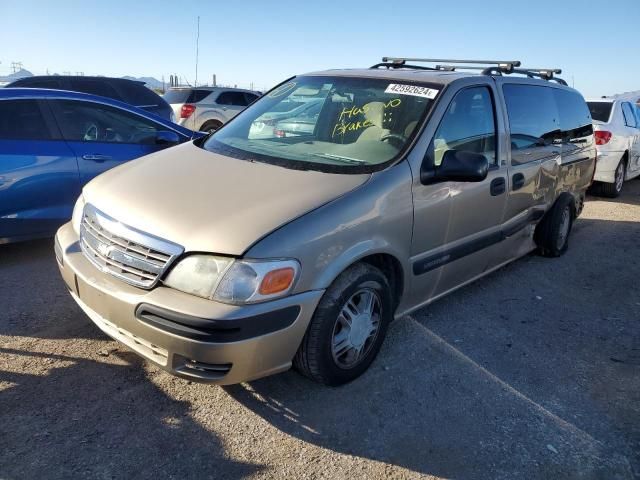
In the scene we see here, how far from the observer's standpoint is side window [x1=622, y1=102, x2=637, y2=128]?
Result: 907 cm

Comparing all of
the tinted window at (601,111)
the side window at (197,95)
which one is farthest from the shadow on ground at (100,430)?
the side window at (197,95)

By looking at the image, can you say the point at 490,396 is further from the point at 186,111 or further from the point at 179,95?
the point at 179,95

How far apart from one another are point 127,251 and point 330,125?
166 centimetres

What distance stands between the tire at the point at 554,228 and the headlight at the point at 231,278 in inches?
135

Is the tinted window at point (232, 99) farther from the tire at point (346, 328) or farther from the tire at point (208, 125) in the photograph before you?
the tire at point (346, 328)

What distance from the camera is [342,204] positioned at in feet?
8.84

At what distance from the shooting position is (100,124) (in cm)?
512

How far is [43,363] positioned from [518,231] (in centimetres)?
361

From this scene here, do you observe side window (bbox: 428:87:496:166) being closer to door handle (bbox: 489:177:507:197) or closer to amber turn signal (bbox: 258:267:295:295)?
door handle (bbox: 489:177:507:197)

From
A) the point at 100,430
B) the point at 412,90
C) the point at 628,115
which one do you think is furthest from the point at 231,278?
the point at 628,115

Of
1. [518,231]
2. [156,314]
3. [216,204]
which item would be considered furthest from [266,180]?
[518,231]

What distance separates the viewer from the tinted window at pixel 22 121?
14.7ft

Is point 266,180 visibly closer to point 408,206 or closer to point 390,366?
point 408,206

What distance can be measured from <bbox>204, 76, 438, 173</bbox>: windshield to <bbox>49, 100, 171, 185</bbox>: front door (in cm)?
164
